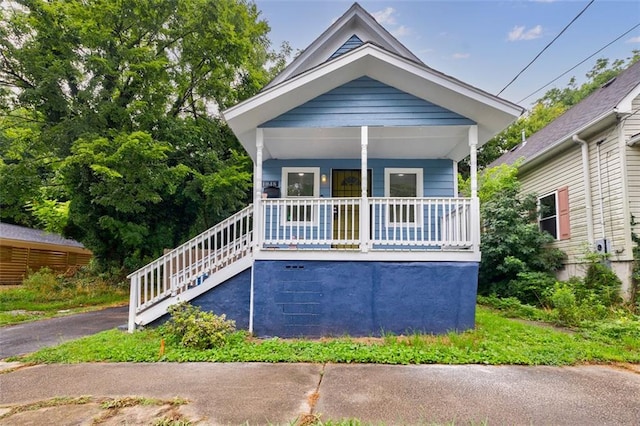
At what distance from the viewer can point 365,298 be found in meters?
6.01

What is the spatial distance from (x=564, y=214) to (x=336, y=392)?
871 cm

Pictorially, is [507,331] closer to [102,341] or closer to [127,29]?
[102,341]

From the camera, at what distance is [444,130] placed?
670 centimetres

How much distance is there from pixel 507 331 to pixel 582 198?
15.9ft

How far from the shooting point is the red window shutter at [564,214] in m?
9.17

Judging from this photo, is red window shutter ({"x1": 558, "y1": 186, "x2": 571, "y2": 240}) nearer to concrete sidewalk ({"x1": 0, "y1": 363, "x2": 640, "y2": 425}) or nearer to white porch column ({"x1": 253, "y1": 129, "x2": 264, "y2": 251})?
concrete sidewalk ({"x1": 0, "y1": 363, "x2": 640, "y2": 425})

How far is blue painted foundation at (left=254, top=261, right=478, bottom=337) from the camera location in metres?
5.94

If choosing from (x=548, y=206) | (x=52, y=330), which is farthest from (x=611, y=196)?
(x=52, y=330)

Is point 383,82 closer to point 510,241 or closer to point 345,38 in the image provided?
point 345,38

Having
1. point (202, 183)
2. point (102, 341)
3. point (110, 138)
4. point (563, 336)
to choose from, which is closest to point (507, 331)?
point (563, 336)

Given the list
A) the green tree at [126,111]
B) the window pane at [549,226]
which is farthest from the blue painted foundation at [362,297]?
the green tree at [126,111]

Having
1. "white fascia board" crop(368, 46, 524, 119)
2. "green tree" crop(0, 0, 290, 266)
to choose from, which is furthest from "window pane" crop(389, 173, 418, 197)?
"green tree" crop(0, 0, 290, 266)

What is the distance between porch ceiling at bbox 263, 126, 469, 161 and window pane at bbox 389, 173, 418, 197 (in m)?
0.46

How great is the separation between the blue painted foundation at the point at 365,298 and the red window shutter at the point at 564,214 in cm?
499
